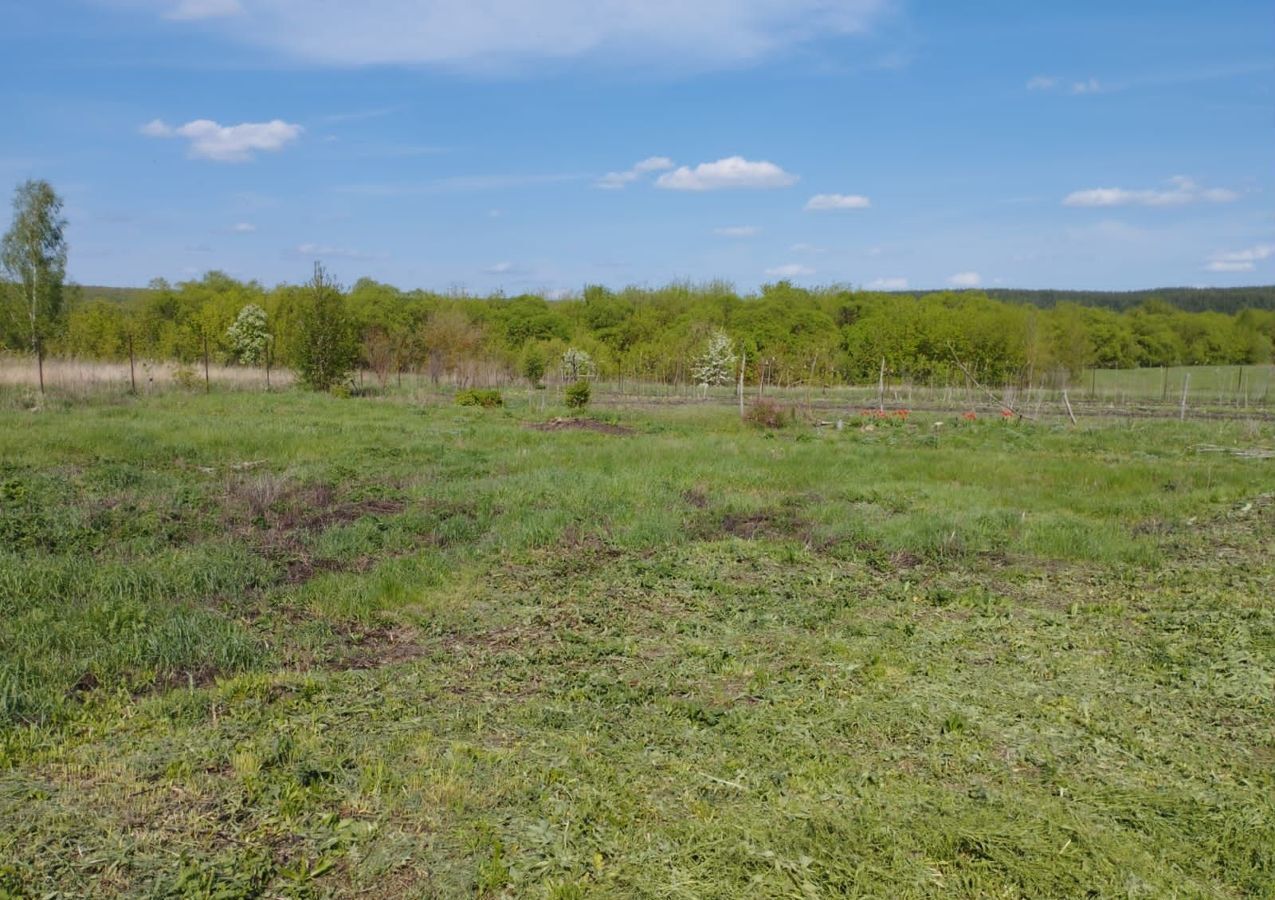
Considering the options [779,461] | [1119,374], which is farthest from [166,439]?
[1119,374]

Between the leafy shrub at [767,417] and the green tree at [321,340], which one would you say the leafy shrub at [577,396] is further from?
the green tree at [321,340]

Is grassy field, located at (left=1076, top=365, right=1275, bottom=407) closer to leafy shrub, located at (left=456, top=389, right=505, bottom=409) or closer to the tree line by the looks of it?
the tree line

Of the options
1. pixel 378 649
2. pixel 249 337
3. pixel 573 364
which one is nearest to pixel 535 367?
pixel 573 364

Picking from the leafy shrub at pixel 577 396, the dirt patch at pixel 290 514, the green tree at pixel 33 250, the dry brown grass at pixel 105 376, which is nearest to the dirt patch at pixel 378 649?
the dirt patch at pixel 290 514

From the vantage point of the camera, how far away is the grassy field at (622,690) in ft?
11.4

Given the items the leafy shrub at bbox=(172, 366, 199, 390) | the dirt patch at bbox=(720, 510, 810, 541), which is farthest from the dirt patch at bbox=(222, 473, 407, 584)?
the leafy shrub at bbox=(172, 366, 199, 390)

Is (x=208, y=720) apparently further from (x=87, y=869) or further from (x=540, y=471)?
(x=540, y=471)

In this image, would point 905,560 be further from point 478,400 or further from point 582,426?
point 478,400

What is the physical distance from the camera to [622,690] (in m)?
5.22

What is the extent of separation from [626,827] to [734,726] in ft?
3.79

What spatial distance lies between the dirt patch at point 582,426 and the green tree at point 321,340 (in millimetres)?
9761

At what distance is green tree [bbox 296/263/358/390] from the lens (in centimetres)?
2716

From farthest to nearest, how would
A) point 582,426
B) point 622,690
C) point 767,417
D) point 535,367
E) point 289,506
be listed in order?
point 535,367 < point 767,417 < point 582,426 < point 289,506 < point 622,690

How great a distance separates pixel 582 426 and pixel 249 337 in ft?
80.2
